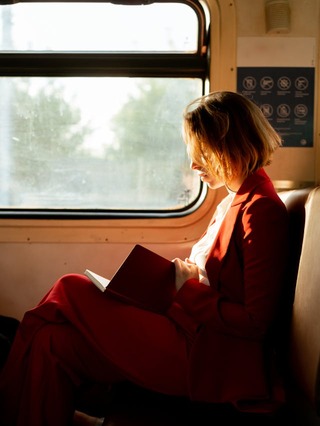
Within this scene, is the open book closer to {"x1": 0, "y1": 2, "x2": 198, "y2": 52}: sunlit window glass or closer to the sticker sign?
the sticker sign

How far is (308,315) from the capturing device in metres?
1.44

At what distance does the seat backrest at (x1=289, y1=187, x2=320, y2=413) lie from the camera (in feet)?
4.52

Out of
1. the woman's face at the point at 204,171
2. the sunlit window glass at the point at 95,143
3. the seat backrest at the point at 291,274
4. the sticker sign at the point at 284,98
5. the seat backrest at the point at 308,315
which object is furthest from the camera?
the sunlit window glass at the point at 95,143

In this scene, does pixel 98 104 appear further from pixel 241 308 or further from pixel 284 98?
pixel 241 308

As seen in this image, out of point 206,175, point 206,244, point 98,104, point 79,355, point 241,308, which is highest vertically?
point 98,104

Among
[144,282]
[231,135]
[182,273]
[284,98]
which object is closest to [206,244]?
[182,273]

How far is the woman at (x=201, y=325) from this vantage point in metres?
1.61

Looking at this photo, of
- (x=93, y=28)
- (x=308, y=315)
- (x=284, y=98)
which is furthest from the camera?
(x=93, y=28)

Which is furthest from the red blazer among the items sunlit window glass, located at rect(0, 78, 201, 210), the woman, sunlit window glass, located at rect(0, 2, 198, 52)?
sunlit window glass, located at rect(0, 2, 198, 52)

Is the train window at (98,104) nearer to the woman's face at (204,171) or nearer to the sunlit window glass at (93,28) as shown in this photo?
the sunlit window glass at (93,28)

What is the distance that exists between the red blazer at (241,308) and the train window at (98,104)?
0.91m

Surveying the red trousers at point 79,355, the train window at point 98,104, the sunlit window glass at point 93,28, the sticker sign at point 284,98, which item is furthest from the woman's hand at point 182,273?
the sunlit window glass at point 93,28

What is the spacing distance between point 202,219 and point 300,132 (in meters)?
0.60

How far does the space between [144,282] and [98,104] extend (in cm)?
117
